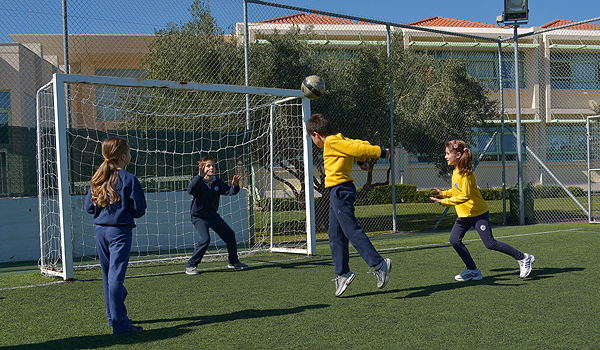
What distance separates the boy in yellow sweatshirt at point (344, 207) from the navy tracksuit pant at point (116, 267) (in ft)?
6.57

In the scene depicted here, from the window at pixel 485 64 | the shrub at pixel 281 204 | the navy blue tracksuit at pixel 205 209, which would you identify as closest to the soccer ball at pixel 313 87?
the navy blue tracksuit at pixel 205 209

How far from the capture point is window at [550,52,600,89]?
83.9 ft

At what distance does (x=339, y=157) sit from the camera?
4941 millimetres

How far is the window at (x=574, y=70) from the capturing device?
25.6m

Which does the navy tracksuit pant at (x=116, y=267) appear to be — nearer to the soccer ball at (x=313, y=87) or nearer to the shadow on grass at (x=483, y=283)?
the shadow on grass at (x=483, y=283)

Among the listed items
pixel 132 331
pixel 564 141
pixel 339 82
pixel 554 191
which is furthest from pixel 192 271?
pixel 564 141

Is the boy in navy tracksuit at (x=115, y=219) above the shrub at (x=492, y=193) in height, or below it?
above

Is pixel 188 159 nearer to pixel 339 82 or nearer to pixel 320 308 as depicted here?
pixel 339 82

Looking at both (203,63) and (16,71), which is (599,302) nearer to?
(203,63)

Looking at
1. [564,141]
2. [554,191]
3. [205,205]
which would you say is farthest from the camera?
[564,141]

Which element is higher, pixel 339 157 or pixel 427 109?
pixel 427 109

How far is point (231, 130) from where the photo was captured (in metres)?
10.6

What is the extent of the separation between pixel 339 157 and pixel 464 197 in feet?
5.27

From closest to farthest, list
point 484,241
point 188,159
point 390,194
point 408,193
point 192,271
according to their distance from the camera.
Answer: point 484,241
point 192,271
point 188,159
point 390,194
point 408,193
